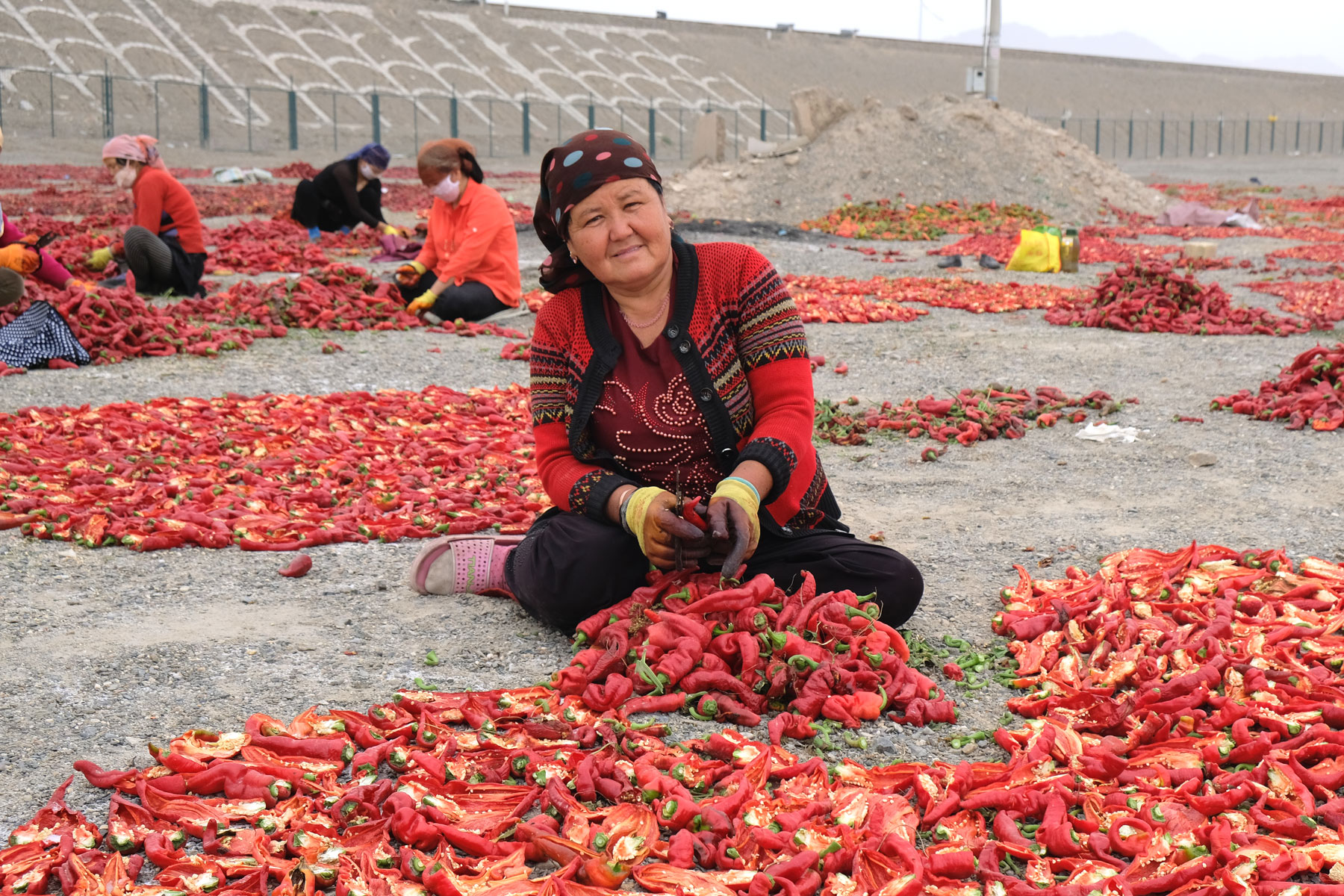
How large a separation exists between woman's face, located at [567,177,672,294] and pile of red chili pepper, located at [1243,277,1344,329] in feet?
29.1

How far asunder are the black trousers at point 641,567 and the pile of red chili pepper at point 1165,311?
753cm

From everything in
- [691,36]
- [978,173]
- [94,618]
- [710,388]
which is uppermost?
[691,36]

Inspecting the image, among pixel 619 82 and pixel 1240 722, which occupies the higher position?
pixel 619 82

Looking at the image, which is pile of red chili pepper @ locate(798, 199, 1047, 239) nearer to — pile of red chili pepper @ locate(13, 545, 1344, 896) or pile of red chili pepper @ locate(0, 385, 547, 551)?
pile of red chili pepper @ locate(0, 385, 547, 551)

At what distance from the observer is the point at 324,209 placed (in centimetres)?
1616

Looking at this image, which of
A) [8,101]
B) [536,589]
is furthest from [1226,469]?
[8,101]

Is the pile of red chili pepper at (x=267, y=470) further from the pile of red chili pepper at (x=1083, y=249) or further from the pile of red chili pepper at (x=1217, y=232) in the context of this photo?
the pile of red chili pepper at (x=1217, y=232)

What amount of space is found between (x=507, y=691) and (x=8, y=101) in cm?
4539

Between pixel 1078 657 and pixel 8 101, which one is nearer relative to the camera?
pixel 1078 657

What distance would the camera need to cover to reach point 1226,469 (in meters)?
6.15

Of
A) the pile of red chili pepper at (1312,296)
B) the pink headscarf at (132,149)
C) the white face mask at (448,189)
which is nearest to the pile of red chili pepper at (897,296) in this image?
the white face mask at (448,189)

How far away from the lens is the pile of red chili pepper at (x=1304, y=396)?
6926mm

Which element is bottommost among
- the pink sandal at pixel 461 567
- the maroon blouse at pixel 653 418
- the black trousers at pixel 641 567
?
the pink sandal at pixel 461 567

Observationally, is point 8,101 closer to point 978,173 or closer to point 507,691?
point 978,173
